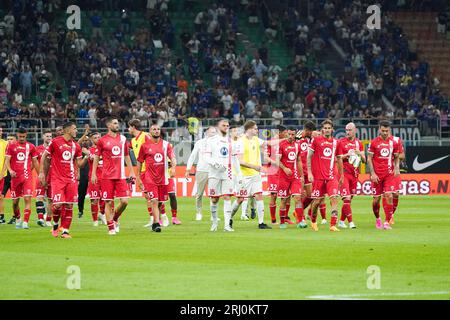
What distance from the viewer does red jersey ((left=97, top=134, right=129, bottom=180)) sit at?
24219 millimetres

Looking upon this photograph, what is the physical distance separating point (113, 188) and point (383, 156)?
663 cm

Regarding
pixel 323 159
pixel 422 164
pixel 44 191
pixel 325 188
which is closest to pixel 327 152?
pixel 323 159

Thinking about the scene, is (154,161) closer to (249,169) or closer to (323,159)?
(249,169)

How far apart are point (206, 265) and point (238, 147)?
845cm

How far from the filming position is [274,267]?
17359 mm

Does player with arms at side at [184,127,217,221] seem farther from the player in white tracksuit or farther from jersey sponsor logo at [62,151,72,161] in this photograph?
jersey sponsor logo at [62,151,72,161]

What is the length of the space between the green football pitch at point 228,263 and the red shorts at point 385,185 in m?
0.96

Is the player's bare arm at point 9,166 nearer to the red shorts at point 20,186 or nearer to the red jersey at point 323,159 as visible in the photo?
the red shorts at point 20,186

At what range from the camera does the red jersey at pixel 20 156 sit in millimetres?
28328

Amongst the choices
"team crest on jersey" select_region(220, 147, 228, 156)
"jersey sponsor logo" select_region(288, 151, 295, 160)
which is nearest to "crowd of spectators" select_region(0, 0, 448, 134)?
"jersey sponsor logo" select_region(288, 151, 295, 160)

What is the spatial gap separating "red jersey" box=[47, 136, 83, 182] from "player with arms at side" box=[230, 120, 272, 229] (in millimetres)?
4300

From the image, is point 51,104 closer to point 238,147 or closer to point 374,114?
point 374,114
